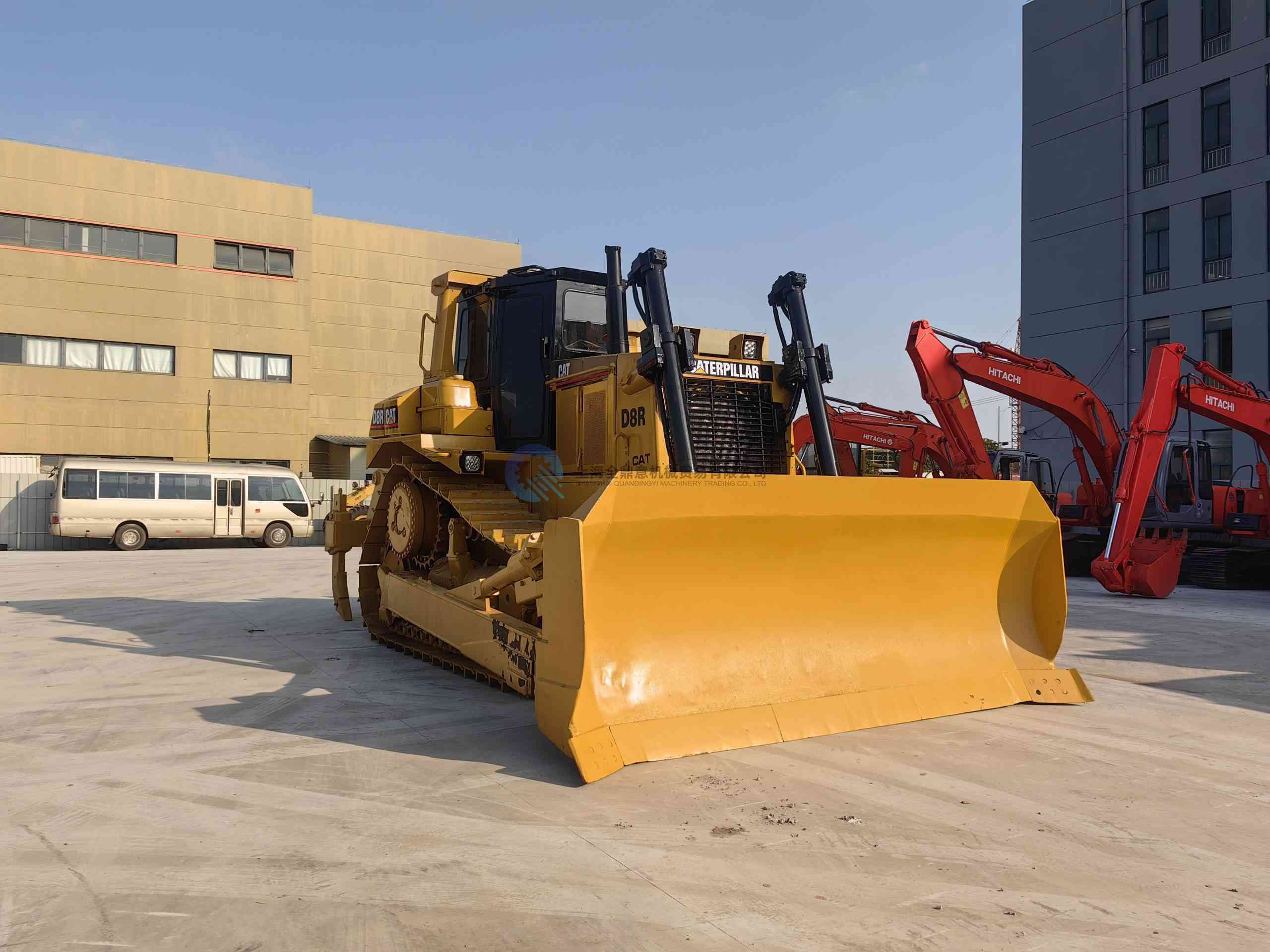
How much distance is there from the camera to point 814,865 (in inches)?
132

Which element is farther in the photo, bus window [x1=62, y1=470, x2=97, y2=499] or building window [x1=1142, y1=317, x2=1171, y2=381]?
building window [x1=1142, y1=317, x2=1171, y2=381]

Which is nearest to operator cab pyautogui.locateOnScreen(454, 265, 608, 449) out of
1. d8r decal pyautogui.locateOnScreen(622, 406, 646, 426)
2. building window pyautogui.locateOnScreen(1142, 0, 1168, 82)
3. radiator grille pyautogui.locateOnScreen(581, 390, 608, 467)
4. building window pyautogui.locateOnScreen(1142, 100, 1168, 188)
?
radiator grille pyautogui.locateOnScreen(581, 390, 608, 467)

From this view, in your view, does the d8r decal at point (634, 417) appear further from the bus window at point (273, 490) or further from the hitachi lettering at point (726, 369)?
the bus window at point (273, 490)

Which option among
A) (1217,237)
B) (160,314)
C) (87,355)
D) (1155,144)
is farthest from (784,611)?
(87,355)

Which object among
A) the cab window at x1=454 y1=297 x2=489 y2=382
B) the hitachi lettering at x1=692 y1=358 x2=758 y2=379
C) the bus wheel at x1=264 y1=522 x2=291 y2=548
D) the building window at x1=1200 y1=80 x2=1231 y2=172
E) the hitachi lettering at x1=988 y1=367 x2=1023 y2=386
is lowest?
the bus wheel at x1=264 y1=522 x2=291 y2=548

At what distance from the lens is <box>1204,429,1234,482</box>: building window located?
875 inches

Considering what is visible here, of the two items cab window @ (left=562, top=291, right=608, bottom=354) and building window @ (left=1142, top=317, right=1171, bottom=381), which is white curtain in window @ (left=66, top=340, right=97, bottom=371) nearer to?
cab window @ (left=562, top=291, right=608, bottom=354)

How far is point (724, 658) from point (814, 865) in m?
1.65

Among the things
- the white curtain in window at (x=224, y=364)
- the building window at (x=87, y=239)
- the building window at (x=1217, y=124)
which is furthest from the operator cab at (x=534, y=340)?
the building window at (x=87, y=239)

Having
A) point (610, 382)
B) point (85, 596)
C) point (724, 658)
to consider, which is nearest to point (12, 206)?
point (85, 596)

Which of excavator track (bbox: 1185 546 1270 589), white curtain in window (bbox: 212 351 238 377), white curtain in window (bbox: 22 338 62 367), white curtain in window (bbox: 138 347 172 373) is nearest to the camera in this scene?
excavator track (bbox: 1185 546 1270 589)

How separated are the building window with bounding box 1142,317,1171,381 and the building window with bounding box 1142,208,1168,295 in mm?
804

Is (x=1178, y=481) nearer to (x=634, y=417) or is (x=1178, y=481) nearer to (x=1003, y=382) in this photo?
(x=1003, y=382)

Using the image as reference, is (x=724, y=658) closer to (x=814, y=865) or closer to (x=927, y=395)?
(x=814, y=865)
